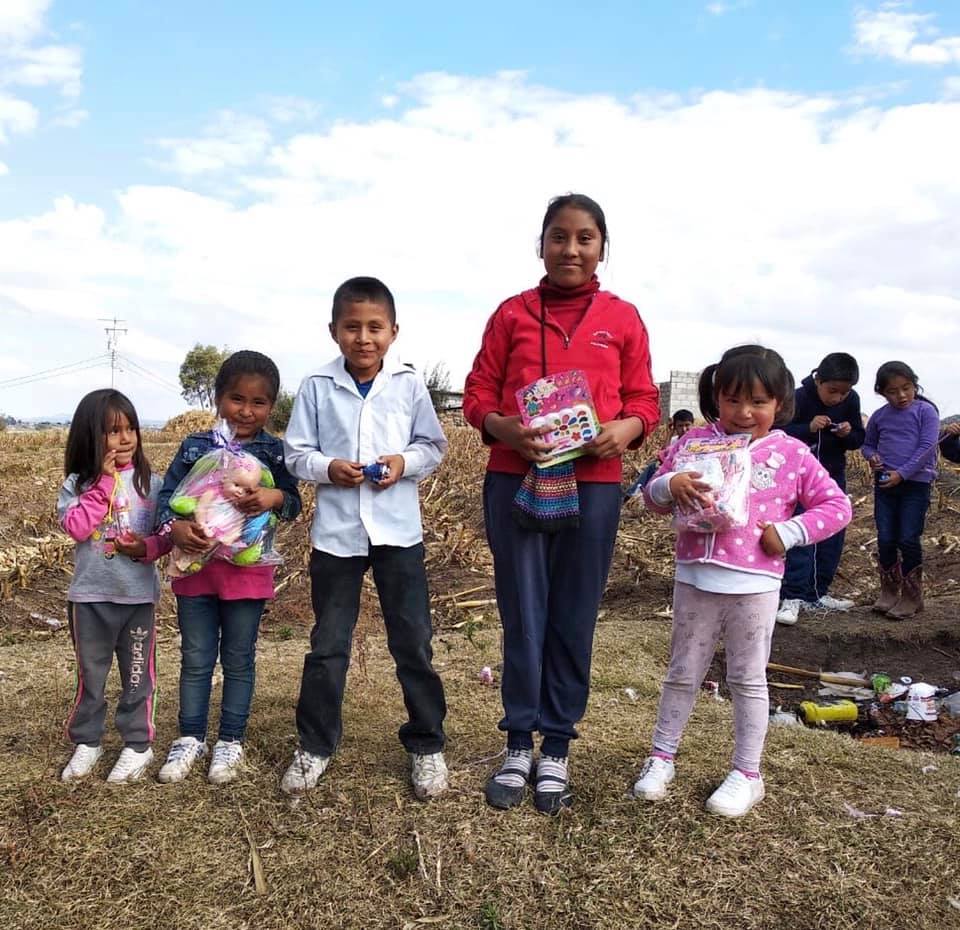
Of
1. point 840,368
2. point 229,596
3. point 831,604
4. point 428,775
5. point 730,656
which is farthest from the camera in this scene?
point 831,604

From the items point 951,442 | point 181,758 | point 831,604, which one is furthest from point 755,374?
point 831,604

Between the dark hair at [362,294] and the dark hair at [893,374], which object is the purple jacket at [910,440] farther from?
the dark hair at [362,294]

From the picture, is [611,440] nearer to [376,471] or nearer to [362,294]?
[376,471]

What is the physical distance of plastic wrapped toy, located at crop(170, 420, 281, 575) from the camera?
327 centimetres

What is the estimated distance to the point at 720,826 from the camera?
3.05 meters

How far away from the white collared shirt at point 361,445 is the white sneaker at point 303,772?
86 centimetres

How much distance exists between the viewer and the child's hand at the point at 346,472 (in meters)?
3.07

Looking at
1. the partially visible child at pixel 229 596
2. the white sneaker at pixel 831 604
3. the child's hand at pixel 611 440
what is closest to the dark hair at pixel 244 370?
the partially visible child at pixel 229 596

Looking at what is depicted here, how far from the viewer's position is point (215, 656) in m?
3.50

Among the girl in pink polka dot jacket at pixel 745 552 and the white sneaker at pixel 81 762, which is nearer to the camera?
the girl in pink polka dot jacket at pixel 745 552

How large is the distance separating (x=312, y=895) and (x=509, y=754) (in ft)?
2.90

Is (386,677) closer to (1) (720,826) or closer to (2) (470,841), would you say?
(2) (470,841)

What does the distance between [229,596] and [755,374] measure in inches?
85.8

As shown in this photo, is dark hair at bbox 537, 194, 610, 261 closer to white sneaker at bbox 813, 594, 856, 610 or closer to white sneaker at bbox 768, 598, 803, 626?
white sneaker at bbox 768, 598, 803, 626
